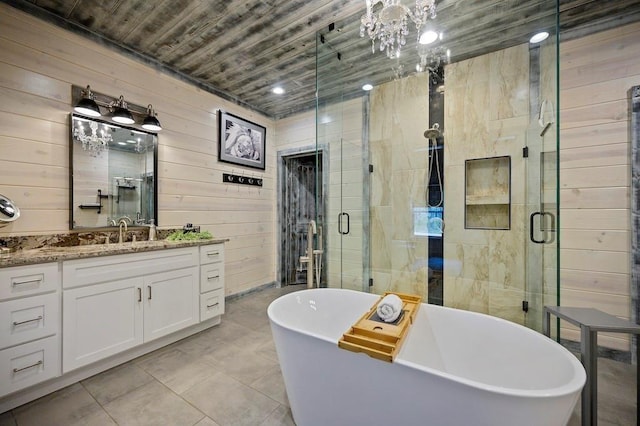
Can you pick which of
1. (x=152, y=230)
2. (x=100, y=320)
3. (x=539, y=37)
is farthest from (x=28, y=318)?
(x=539, y=37)

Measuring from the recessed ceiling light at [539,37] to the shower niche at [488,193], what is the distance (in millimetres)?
904

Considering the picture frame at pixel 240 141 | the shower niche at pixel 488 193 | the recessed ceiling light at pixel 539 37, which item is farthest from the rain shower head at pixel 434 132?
the picture frame at pixel 240 141

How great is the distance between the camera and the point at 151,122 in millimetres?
2447

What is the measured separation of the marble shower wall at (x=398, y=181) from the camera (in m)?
2.66

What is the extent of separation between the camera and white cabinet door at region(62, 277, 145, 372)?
1.71 meters

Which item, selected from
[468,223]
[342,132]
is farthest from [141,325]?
[468,223]

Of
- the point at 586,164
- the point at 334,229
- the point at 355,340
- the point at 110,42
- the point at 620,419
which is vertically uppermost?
the point at 110,42

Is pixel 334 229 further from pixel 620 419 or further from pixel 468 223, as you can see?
pixel 620 419

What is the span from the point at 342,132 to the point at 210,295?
2164 millimetres

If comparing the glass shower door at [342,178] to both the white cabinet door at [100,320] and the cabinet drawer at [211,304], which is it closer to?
the cabinet drawer at [211,304]

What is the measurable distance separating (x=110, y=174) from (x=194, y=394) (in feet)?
6.34

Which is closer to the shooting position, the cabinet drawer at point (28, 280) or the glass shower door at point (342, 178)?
the cabinet drawer at point (28, 280)

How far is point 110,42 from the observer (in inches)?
89.3

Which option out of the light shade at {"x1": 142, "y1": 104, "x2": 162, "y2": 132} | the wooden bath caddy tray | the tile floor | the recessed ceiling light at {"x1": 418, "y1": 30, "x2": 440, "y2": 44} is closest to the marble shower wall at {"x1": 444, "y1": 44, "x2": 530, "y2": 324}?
the recessed ceiling light at {"x1": 418, "y1": 30, "x2": 440, "y2": 44}
